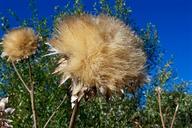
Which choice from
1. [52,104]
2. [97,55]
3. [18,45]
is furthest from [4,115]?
[52,104]

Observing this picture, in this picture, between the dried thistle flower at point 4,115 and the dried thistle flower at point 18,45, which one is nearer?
the dried thistle flower at point 18,45

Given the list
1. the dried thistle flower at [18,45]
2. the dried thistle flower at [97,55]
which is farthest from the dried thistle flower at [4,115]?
the dried thistle flower at [97,55]

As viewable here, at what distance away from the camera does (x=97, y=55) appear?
2609 mm

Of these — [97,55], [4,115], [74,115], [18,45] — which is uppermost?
[18,45]

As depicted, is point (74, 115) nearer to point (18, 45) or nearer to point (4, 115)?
point (18, 45)

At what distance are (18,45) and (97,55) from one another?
32.4 inches

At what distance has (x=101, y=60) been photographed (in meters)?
2.59

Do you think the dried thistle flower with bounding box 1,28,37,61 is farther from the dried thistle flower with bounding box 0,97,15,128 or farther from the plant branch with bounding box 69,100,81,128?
the plant branch with bounding box 69,100,81,128

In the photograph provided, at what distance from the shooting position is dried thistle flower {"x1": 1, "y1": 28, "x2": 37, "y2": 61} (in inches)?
133

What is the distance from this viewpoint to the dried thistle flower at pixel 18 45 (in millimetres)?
3369

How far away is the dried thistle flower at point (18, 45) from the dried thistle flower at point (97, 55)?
735 millimetres

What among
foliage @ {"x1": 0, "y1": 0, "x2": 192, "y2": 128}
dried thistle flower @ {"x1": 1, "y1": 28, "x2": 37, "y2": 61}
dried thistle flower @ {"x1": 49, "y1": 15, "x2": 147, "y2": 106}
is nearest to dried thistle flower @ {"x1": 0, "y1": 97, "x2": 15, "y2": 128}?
dried thistle flower @ {"x1": 1, "y1": 28, "x2": 37, "y2": 61}

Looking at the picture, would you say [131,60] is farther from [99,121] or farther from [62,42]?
[99,121]

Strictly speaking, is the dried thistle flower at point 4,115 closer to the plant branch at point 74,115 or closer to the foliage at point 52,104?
the plant branch at point 74,115
